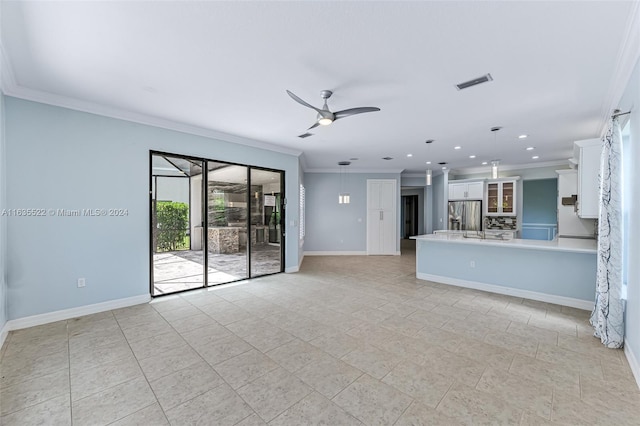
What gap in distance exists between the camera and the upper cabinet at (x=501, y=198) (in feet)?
25.8

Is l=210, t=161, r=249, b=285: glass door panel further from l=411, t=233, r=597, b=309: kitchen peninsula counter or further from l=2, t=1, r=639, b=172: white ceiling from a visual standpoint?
l=411, t=233, r=597, b=309: kitchen peninsula counter

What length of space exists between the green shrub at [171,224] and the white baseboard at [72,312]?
1.02 m

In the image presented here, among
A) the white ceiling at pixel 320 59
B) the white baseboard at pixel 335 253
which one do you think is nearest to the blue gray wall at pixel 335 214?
A: the white baseboard at pixel 335 253

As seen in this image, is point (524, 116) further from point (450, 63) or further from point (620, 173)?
point (450, 63)

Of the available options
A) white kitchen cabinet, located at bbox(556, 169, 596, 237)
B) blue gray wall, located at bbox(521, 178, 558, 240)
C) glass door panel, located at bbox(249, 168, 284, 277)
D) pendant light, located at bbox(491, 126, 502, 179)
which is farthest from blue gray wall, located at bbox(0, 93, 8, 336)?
blue gray wall, located at bbox(521, 178, 558, 240)

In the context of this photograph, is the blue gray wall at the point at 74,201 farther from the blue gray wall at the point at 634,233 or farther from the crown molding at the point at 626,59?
the blue gray wall at the point at 634,233

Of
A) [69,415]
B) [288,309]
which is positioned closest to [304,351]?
[288,309]

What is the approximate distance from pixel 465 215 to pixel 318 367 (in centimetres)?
780

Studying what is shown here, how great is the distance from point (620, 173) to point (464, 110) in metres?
1.71

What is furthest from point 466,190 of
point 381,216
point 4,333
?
point 4,333

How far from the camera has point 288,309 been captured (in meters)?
3.67

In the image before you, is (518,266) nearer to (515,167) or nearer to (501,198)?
(501,198)

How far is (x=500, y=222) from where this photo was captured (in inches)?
324

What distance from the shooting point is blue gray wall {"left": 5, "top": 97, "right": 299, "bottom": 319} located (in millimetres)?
3037
